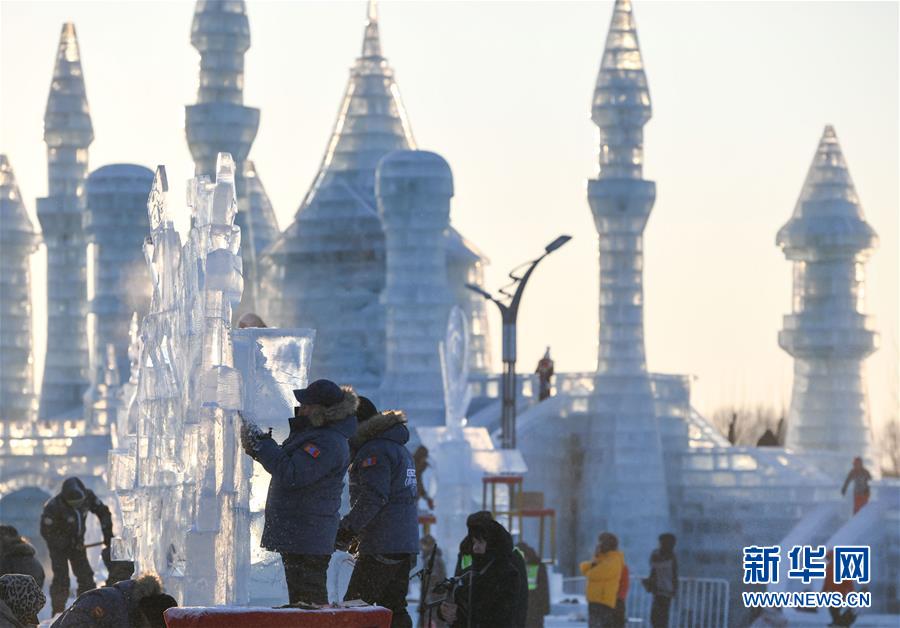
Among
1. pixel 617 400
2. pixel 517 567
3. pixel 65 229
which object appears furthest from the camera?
pixel 65 229

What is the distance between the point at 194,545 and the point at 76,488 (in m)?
6.01

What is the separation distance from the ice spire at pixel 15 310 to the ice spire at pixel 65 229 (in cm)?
79

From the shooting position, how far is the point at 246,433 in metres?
15.4

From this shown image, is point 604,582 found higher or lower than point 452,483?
lower

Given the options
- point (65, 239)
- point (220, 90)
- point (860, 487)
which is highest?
point (220, 90)

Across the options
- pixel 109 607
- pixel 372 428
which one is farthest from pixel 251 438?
pixel 109 607

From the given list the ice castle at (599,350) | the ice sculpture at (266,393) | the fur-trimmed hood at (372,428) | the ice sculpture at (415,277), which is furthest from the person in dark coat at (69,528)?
the ice sculpture at (415,277)

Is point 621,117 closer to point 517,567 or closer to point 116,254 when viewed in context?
point 116,254

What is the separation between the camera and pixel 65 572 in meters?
24.3

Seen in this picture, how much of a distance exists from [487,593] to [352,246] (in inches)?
1982

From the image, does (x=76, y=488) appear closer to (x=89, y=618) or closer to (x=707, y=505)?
(x=89, y=618)

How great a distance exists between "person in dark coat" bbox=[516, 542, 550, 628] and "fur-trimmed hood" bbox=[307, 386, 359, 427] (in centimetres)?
1016

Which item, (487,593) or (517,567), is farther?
(517,567)

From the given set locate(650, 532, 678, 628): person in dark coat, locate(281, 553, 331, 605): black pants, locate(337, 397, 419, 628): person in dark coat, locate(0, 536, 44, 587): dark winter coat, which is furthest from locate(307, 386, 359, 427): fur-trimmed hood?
locate(650, 532, 678, 628): person in dark coat
